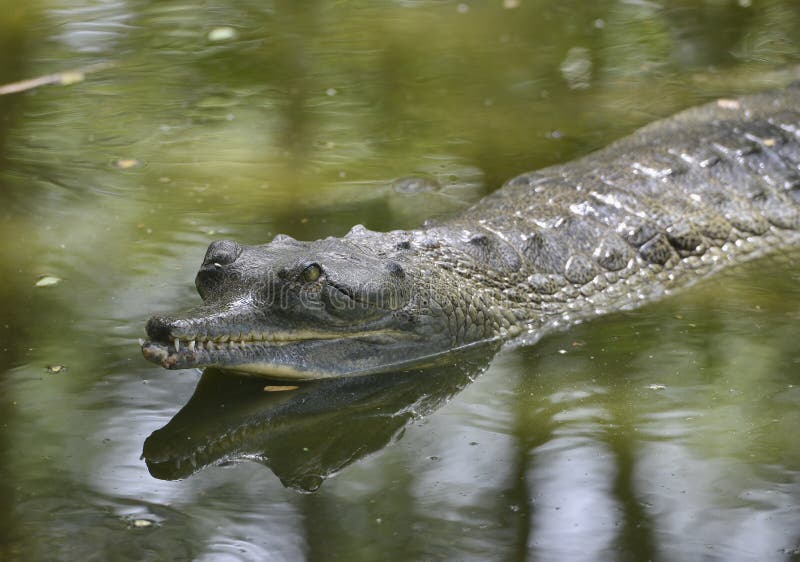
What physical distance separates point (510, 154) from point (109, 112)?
3.30m

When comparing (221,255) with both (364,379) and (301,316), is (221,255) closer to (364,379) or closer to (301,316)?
(301,316)

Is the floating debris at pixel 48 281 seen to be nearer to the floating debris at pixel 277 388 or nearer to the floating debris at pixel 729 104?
the floating debris at pixel 277 388

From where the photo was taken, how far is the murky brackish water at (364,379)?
448cm

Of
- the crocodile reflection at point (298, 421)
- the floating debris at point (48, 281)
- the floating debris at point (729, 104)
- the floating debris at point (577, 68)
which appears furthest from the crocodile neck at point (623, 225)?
the floating debris at point (48, 281)

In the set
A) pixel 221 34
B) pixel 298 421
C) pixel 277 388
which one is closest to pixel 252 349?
pixel 277 388

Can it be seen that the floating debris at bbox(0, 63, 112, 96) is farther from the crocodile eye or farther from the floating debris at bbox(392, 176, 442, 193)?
the crocodile eye

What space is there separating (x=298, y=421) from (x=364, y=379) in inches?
19.8

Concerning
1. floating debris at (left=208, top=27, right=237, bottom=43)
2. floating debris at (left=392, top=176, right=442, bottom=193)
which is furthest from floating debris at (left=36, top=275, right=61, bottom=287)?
floating debris at (left=208, top=27, right=237, bottom=43)

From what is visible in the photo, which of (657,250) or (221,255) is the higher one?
(221,255)

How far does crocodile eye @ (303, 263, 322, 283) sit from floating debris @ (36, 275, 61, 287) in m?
1.90

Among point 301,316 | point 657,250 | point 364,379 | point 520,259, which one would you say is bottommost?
point 364,379

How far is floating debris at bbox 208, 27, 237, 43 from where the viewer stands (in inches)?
429

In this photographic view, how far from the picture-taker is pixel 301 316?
18.0ft

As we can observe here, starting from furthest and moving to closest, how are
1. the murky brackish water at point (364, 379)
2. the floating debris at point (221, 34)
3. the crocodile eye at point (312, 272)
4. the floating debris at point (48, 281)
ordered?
1. the floating debris at point (221, 34)
2. the floating debris at point (48, 281)
3. the crocodile eye at point (312, 272)
4. the murky brackish water at point (364, 379)
